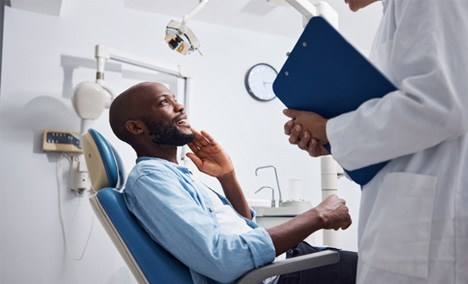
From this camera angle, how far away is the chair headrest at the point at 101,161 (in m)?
1.24

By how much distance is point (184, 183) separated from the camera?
1.27 m

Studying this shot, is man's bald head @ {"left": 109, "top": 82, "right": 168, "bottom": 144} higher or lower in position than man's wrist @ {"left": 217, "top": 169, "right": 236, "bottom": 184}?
higher

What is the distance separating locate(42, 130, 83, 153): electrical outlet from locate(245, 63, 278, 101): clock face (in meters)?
1.39

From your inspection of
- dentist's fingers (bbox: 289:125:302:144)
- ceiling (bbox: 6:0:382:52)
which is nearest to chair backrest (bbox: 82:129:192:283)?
dentist's fingers (bbox: 289:125:302:144)

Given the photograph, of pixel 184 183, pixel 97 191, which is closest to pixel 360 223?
pixel 184 183

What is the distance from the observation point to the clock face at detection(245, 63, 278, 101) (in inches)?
140

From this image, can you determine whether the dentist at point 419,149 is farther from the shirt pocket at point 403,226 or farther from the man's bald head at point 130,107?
the man's bald head at point 130,107

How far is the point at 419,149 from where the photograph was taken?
0.80m

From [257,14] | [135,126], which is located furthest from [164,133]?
[257,14]

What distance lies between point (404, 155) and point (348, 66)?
0.20 metres

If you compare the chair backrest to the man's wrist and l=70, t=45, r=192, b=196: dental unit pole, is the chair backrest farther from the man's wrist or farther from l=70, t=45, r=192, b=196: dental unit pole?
l=70, t=45, r=192, b=196: dental unit pole

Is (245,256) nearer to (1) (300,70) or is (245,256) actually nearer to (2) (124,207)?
(2) (124,207)

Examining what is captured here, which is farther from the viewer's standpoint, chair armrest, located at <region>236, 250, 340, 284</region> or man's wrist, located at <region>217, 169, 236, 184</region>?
man's wrist, located at <region>217, 169, 236, 184</region>

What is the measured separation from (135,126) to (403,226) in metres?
0.95
